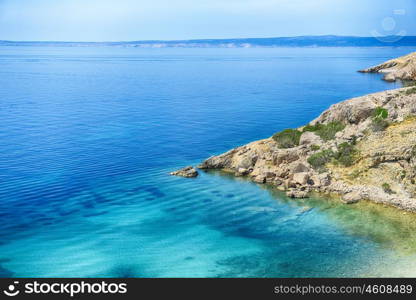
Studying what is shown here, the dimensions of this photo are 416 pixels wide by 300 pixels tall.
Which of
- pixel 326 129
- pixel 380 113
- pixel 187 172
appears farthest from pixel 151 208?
pixel 380 113

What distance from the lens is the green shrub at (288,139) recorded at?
53938 mm

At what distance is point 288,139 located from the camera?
Result: 54.2 metres

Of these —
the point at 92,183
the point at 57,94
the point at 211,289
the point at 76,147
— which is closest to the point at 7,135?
the point at 76,147

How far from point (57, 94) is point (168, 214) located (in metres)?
82.3

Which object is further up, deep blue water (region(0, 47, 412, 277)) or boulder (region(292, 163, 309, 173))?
boulder (region(292, 163, 309, 173))

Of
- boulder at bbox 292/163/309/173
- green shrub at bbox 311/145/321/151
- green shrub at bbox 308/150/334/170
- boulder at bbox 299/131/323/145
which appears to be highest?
boulder at bbox 299/131/323/145

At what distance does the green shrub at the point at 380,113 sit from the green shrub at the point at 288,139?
8.70 m

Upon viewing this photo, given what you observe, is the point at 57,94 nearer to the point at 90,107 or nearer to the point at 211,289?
the point at 90,107

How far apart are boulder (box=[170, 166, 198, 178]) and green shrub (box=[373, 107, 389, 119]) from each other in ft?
68.6

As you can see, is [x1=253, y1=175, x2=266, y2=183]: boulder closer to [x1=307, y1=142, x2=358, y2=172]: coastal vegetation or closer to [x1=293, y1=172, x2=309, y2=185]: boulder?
[x1=293, y1=172, x2=309, y2=185]: boulder

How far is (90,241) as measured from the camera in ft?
116

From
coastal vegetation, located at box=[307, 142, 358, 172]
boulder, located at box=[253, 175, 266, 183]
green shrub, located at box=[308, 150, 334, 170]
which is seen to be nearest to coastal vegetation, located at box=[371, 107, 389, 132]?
coastal vegetation, located at box=[307, 142, 358, 172]

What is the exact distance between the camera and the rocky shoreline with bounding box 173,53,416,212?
43.4 m

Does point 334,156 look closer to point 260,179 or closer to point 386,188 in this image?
point 386,188
